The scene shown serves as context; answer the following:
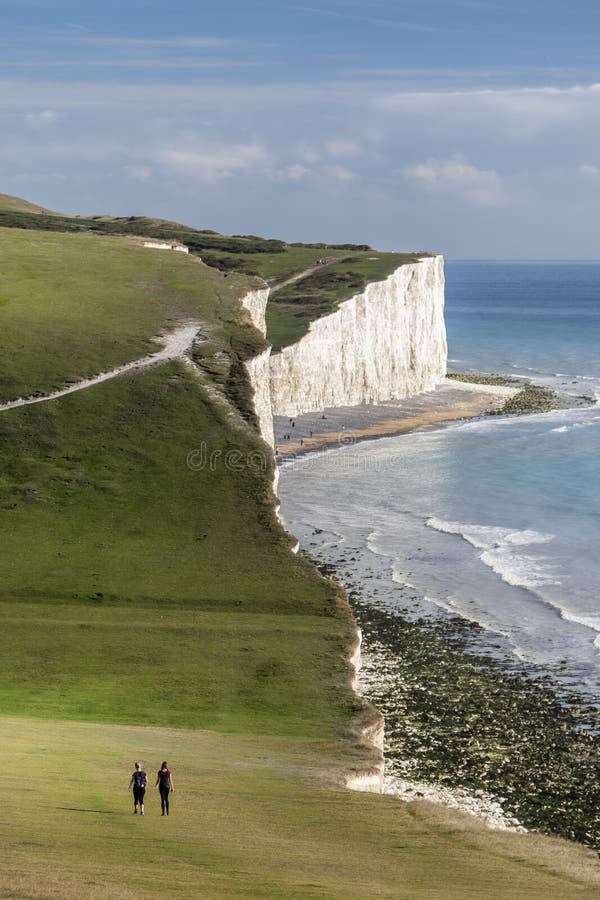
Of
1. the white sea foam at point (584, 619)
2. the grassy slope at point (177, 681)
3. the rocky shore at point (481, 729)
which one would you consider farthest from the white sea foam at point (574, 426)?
the rocky shore at point (481, 729)

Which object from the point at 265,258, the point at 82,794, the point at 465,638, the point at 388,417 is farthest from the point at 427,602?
the point at 265,258

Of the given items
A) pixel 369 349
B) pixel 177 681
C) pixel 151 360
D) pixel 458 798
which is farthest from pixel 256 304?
pixel 458 798

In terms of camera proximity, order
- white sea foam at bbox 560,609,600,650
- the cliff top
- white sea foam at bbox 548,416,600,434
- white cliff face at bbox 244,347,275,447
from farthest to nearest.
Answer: the cliff top
white sea foam at bbox 548,416,600,434
white cliff face at bbox 244,347,275,447
white sea foam at bbox 560,609,600,650

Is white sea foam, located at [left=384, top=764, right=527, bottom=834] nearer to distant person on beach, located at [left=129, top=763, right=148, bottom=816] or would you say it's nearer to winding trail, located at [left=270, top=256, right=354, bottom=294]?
distant person on beach, located at [left=129, top=763, right=148, bottom=816]

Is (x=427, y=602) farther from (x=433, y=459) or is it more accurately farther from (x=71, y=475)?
(x=433, y=459)

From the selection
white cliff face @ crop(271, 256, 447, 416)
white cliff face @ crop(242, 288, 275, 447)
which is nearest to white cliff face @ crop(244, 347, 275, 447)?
white cliff face @ crop(242, 288, 275, 447)

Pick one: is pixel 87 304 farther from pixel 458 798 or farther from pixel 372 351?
pixel 458 798

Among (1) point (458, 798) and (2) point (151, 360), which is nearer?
(1) point (458, 798)
